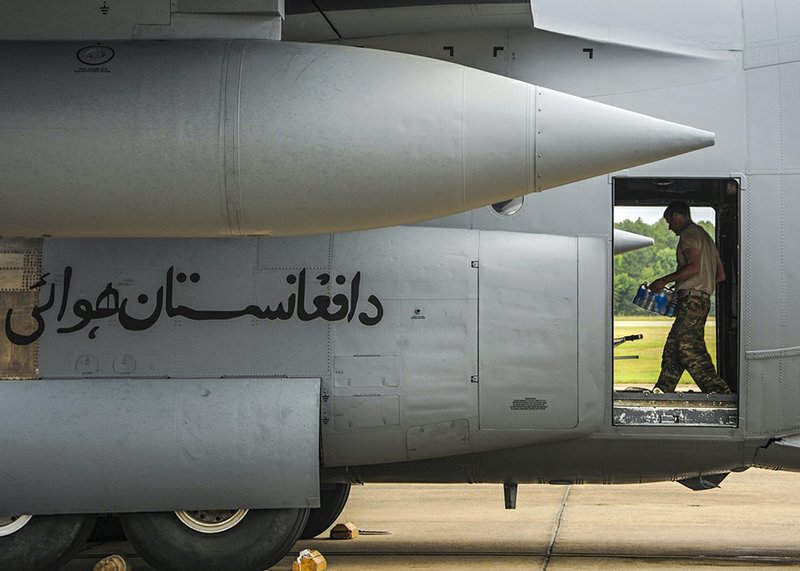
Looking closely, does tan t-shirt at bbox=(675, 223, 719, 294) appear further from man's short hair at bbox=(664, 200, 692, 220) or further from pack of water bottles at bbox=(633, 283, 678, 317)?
pack of water bottles at bbox=(633, 283, 678, 317)

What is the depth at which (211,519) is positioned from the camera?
29.0 feet

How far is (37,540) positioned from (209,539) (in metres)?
1.19

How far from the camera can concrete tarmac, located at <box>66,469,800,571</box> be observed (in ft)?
31.7

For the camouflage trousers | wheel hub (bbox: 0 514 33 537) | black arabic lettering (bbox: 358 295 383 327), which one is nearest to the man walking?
the camouflage trousers

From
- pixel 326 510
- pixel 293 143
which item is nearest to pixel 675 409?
pixel 326 510

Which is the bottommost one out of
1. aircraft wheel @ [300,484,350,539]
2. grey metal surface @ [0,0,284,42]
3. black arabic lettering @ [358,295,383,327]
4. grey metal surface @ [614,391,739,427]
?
aircraft wheel @ [300,484,350,539]

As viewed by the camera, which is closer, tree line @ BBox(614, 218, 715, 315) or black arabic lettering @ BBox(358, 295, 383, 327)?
black arabic lettering @ BBox(358, 295, 383, 327)

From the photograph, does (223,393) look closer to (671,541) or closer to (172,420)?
(172,420)

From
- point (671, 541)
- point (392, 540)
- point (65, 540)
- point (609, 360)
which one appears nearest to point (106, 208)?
point (65, 540)

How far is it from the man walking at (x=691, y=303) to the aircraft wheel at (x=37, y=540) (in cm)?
459

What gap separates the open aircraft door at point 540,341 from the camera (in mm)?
8734

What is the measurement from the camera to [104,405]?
8.59m

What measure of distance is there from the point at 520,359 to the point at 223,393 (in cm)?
208

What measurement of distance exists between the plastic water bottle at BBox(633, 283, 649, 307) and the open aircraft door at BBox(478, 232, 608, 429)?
2.03 meters
